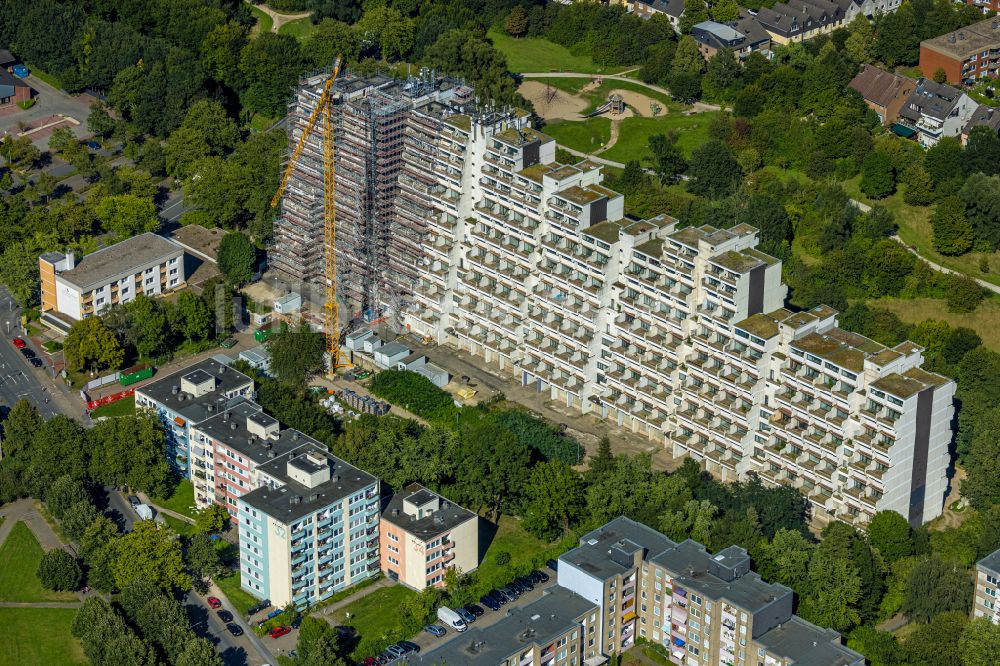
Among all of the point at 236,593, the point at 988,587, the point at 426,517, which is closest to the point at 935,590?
the point at 988,587

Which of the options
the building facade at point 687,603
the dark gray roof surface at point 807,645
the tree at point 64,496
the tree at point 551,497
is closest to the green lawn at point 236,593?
the tree at point 64,496

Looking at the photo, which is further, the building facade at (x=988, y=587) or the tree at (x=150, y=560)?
the tree at (x=150, y=560)

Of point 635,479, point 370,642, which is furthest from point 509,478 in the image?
point 370,642

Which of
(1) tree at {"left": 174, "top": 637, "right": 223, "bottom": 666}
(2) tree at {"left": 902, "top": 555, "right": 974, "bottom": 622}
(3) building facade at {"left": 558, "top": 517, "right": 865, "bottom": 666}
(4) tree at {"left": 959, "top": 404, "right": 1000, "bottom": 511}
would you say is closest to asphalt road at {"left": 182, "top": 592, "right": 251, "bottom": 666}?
(1) tree at {"left": 174, "top": 637, "right": 223, "bottom": 666}

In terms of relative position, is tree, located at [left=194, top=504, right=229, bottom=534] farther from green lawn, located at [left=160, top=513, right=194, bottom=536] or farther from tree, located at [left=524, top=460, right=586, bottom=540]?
tree, located at [left=524, top=460, right=586, bottom=540]

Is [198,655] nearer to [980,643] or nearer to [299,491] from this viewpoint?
[299,491]

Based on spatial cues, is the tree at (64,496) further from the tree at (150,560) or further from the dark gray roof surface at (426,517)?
the dark gray roof surface at (426,517)
